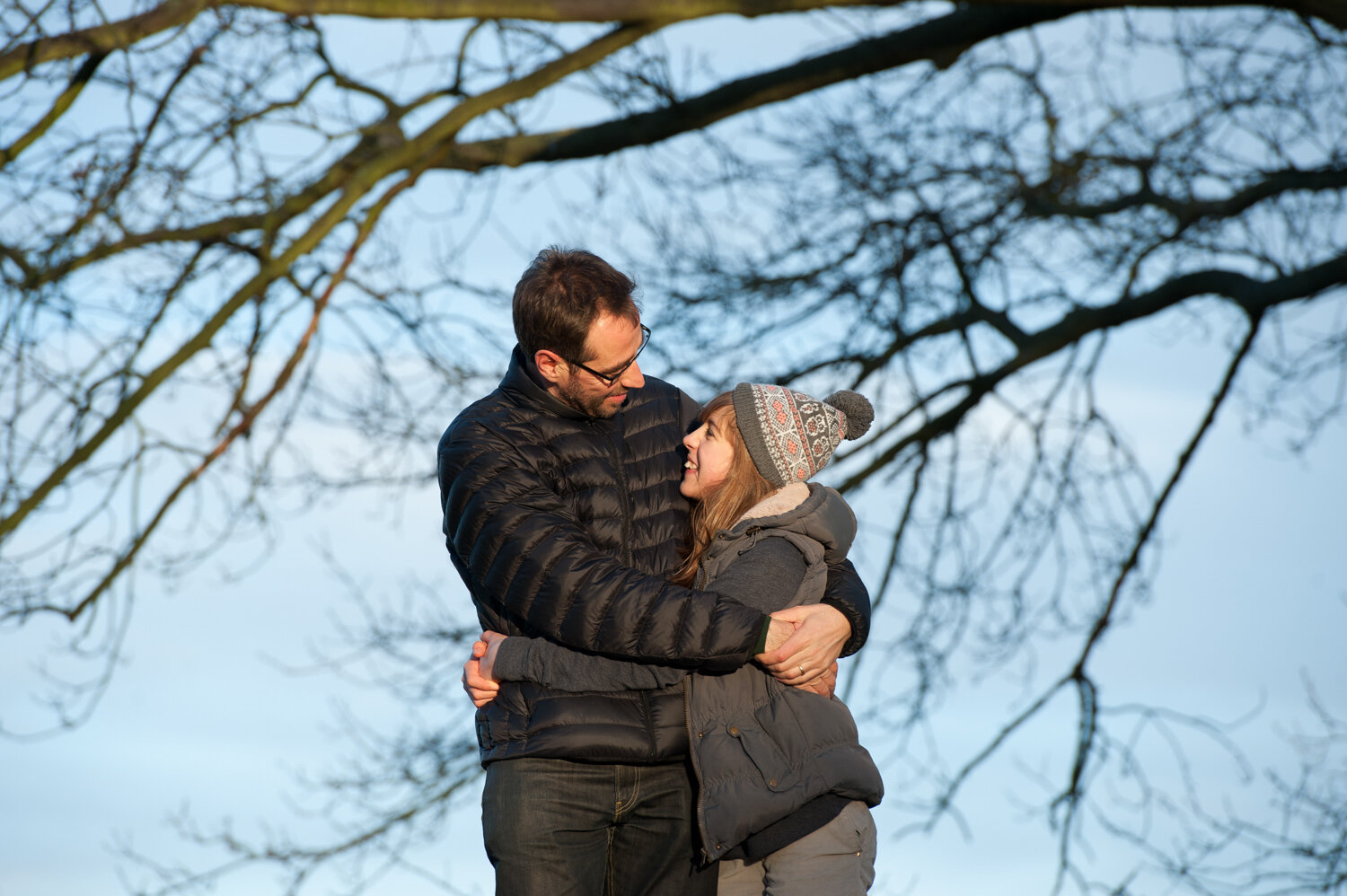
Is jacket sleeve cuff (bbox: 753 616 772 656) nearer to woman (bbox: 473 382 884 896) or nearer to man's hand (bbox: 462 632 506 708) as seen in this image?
woman (bbox: 473 382 884 896)

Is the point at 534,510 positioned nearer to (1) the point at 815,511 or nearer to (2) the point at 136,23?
(1) the point at 815,511

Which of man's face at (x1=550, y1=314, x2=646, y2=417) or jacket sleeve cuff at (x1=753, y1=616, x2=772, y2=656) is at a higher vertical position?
man's face at (x1=550, y1=314, x2=646, y2=417)

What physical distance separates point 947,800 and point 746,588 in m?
3.67

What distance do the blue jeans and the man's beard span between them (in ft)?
2.21

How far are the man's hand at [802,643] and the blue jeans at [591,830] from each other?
315mm

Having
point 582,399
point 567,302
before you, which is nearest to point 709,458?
point 582,399

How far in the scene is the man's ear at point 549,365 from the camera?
7.99ft

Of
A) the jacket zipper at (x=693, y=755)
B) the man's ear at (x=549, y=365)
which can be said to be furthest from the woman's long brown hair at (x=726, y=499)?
the man's ear at (x=549, y=365)

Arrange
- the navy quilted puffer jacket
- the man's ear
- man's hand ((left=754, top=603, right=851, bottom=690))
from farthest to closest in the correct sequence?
the man's ear < man's hand ((left=754, top=603, right=851, bottom=690)) < the navy quilted puffer jacket

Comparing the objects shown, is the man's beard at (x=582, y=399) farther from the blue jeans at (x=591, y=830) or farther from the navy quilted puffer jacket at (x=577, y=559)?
the blue jeans at (x=591, y=830)

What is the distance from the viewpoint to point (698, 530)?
254 centimetres

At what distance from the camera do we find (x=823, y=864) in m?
2.34

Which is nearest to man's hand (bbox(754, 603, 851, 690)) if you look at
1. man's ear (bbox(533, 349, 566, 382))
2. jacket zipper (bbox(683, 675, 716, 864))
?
jacket zipper (bbox(683, 675, 716, 864))

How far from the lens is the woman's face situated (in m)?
2.52
